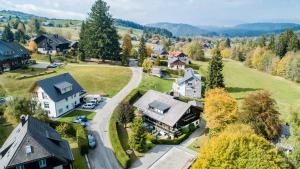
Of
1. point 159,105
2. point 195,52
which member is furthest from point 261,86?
point 159,105

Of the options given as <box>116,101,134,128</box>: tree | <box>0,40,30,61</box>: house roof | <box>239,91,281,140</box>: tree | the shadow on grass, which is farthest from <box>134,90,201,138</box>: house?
<box>0,40,30,61</box>: house roof

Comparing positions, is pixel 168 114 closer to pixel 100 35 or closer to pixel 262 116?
pixel 262 116

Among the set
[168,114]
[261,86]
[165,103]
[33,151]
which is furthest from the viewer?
[261,86]

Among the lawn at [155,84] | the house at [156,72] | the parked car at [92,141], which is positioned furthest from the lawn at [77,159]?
the house at [156,72]

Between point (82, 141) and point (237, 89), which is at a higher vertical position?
point (237, 89)

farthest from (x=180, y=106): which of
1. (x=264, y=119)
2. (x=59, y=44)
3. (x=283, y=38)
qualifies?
(x=283, y=38)

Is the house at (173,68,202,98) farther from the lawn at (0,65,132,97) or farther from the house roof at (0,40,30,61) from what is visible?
the house roof at (0,40,30,61)

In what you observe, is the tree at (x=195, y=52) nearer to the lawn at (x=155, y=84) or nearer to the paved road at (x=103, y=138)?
the lawn at (x=155, y=84)
